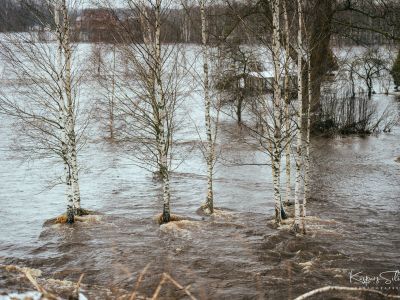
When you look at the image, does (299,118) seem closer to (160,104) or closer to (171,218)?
(160,104)

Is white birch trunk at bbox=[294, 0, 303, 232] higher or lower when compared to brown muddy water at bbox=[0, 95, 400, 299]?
higher

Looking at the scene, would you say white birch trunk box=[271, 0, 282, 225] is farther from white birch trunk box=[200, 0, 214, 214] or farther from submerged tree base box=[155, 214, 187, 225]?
submerged tree base box=[155, 214, 187, 225]

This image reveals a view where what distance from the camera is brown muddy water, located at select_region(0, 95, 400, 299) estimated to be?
455 inches

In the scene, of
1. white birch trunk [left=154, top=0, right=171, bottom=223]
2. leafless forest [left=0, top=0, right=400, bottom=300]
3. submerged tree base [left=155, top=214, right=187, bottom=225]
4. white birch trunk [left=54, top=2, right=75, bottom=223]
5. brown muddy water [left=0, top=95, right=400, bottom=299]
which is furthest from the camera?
submerged tree base [left=155, top=214, right=187, bottom=225]

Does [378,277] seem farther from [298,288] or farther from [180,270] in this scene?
[180,270]

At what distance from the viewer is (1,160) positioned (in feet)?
92.9

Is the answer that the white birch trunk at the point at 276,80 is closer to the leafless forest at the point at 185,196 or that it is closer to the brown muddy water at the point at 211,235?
the leafless forest at the point at 185,196

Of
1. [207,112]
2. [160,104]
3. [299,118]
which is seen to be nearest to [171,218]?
[207,112]

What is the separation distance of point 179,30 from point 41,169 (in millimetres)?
14258

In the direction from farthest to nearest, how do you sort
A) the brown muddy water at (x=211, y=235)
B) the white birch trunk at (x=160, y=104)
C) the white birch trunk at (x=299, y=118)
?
1. the white birch trunk at (x=160, y=104)
2. the white birch trunk at (x=299, y=118)
3. the brown muddy water at (x=211, y=235)

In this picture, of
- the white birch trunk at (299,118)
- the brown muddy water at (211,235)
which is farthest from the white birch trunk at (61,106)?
the white birch trunk at (299,118)

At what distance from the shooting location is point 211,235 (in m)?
15.4

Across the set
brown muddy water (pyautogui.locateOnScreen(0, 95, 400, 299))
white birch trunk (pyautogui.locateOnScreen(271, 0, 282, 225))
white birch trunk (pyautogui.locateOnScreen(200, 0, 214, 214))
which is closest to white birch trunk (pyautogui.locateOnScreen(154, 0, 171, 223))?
brown muddy water (pyautogui.locateOnScreen(0, 95, 400, 299))

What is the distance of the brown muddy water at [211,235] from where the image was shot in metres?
11.6
